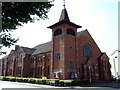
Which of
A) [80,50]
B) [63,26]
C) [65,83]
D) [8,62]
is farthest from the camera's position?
[8,62]

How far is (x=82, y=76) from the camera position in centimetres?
3194

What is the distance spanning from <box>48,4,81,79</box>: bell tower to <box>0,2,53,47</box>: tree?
1945cm

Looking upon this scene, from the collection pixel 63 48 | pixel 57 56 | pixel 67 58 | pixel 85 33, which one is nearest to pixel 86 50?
pixel 85 33

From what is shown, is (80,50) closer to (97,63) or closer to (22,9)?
(97,63)

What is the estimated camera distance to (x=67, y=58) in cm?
2916

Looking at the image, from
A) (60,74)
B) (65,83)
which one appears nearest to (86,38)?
(60,74)

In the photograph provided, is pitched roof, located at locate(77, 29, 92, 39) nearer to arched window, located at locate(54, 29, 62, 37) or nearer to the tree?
arched window, located at locate(54, 29, 62, 37)

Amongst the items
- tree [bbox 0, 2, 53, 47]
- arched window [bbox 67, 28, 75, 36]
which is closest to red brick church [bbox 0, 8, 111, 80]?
arched window [bbox 67, 28, 75, 36]

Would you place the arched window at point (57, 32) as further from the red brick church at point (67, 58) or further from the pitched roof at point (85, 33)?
the pitched roof at point (85, 33)

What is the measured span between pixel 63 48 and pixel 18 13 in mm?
20920

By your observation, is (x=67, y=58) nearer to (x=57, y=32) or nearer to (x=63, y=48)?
(x=63, y=48)

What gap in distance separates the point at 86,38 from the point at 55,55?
10755 millimetres

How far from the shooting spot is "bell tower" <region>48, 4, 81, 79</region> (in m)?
28.7

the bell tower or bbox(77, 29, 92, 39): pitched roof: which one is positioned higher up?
bbox(77, 29, 92, 39): pitched roof
